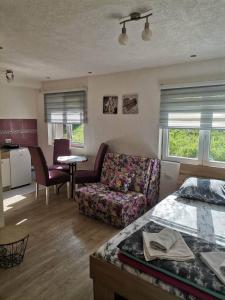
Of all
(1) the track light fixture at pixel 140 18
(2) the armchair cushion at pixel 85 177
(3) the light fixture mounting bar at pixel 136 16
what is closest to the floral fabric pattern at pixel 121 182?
(2) the armchair cushion at pixel 85 177

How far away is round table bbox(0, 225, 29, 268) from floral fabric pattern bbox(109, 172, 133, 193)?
1475 mm

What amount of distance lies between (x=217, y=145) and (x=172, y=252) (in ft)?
6.82

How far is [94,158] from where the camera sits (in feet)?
14.4

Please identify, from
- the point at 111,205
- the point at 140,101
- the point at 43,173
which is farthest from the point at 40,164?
the point at 140,101

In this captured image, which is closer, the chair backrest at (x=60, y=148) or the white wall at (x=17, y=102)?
the chair backrest at (x=60, y=148)

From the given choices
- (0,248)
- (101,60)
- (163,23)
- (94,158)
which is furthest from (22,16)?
(94,158)

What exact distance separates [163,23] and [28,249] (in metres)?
2.74

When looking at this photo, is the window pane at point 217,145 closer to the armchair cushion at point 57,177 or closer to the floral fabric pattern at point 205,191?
the floral fabric pattern at point 205,191

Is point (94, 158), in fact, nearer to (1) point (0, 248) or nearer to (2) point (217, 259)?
(1) point (0, 248)

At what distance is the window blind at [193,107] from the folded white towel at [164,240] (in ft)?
6.13

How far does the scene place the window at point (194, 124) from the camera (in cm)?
294

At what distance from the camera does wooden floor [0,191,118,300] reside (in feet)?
6.31

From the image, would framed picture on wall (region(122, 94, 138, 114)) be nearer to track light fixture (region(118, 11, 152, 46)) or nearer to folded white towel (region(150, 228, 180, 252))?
track light fixture (region(118, 11, 152, 46))

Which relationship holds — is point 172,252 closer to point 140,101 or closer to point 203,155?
point 203,155
